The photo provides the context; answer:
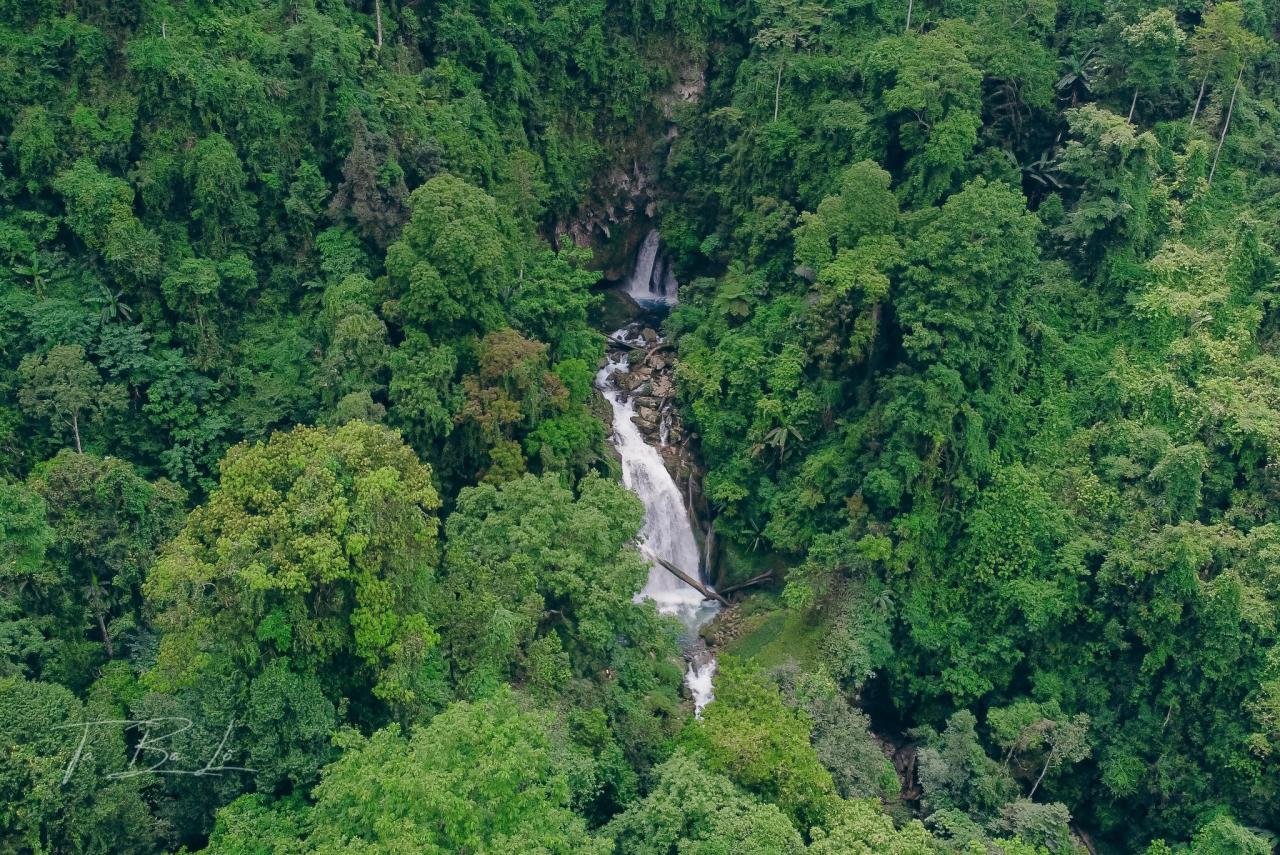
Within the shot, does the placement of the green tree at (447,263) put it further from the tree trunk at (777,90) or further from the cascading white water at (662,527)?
the tree trunk at (777,90)

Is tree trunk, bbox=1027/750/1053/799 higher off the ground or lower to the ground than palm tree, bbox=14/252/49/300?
lower

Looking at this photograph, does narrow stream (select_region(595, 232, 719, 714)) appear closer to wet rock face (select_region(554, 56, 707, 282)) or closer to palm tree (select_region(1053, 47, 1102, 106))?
wet rock face (select_region(554, 56, 707, 282))

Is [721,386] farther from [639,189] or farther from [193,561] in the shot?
[193,561]

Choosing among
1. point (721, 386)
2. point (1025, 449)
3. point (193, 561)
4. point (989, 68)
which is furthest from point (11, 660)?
point (989, 68)

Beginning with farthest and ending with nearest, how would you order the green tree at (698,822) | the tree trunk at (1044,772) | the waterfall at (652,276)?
1. the waterfall at (652,276)
2. the tree trunk at (1044,772)
3. the green tree at (698,822)

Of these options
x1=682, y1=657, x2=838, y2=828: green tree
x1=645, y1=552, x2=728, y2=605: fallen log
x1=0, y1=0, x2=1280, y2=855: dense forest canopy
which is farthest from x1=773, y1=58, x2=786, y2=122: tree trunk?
x1=682, y1=657, x2=838, y2=828: green tree

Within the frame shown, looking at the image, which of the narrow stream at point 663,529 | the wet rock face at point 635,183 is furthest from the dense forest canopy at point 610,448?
the wet rock face at point 635,183
